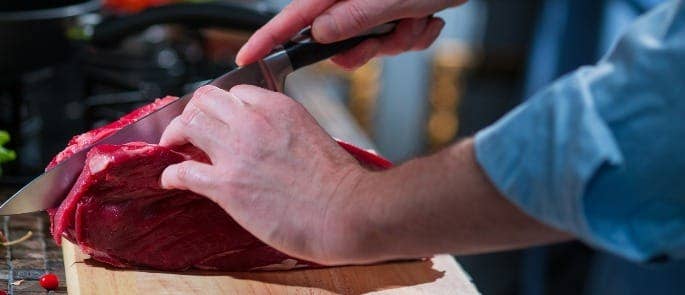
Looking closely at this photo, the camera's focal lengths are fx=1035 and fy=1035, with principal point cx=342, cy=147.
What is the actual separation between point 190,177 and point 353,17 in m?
0.60

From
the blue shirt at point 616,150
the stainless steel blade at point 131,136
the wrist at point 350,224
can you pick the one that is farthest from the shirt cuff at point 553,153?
the stainless steel blade at point 131,136

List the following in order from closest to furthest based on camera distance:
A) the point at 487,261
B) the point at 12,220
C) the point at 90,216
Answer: the point at 90,216 < the point at 12,220 < the point at 487,261

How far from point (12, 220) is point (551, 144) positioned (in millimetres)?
1362

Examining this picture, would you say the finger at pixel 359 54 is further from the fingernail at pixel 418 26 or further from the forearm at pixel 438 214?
the forearm at pixel 438 214

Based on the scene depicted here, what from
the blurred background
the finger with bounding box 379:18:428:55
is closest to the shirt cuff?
the finger with bounding box 379:18:428:55

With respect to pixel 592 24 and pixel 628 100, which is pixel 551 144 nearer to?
pixel 628 100

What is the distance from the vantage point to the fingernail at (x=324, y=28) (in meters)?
2.11

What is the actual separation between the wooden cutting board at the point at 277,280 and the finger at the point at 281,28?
0.46 m

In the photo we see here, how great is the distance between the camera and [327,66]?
5.20 metres

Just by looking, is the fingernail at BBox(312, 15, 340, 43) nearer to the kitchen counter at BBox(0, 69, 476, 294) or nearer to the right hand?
the right hand

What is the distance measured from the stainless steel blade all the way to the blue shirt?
837 mm

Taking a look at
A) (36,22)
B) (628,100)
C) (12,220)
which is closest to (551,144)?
(628,100)

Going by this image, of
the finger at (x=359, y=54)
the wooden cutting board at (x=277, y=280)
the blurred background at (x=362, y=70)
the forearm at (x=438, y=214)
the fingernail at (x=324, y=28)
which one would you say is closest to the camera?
the forearm at (x=438, y=214)

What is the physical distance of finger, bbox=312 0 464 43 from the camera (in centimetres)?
211
